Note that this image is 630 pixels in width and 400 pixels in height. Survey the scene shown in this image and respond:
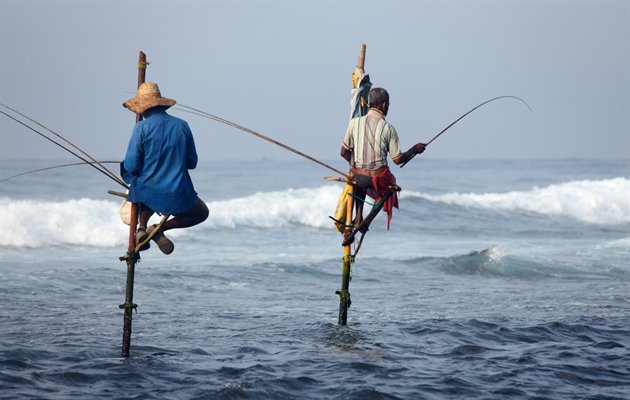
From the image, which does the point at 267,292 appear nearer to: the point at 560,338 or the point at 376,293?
the point at 376,293

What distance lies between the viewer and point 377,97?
27.6 feet

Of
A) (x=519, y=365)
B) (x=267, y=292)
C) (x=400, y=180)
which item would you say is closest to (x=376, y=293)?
(x=267, y=292)

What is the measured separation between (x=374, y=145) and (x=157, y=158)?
2.12 meters

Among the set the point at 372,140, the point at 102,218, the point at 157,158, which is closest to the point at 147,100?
the point at 157,158

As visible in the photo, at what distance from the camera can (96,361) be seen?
7.62m

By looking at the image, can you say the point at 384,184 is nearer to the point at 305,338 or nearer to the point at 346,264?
the point at 346,264

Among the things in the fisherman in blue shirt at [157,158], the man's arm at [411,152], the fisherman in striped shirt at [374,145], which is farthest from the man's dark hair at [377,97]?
the fisherman in blue shirt at [157,158]

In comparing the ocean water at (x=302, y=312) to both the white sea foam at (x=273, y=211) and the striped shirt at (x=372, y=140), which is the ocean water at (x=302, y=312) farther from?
the striped shirt at (x=372, y=140)

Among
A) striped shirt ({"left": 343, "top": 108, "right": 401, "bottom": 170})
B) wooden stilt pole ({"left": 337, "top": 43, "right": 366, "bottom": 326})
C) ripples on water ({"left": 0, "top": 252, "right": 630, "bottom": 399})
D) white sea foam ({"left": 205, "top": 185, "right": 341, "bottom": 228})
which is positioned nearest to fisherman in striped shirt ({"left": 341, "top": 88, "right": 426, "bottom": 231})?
striped shirt ({"left": 343, "top": 108, "right": 401, "bottom": 170})

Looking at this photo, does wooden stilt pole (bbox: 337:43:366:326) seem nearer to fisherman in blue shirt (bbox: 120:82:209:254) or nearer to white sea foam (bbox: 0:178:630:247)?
fisherman in blue shirt (bbox: 120:82:209:254)

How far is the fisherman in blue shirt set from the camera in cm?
716

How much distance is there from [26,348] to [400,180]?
3915 centimetres

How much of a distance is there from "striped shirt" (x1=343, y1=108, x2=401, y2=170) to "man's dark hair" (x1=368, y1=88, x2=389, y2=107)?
70mm

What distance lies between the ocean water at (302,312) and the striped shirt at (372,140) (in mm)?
1673
